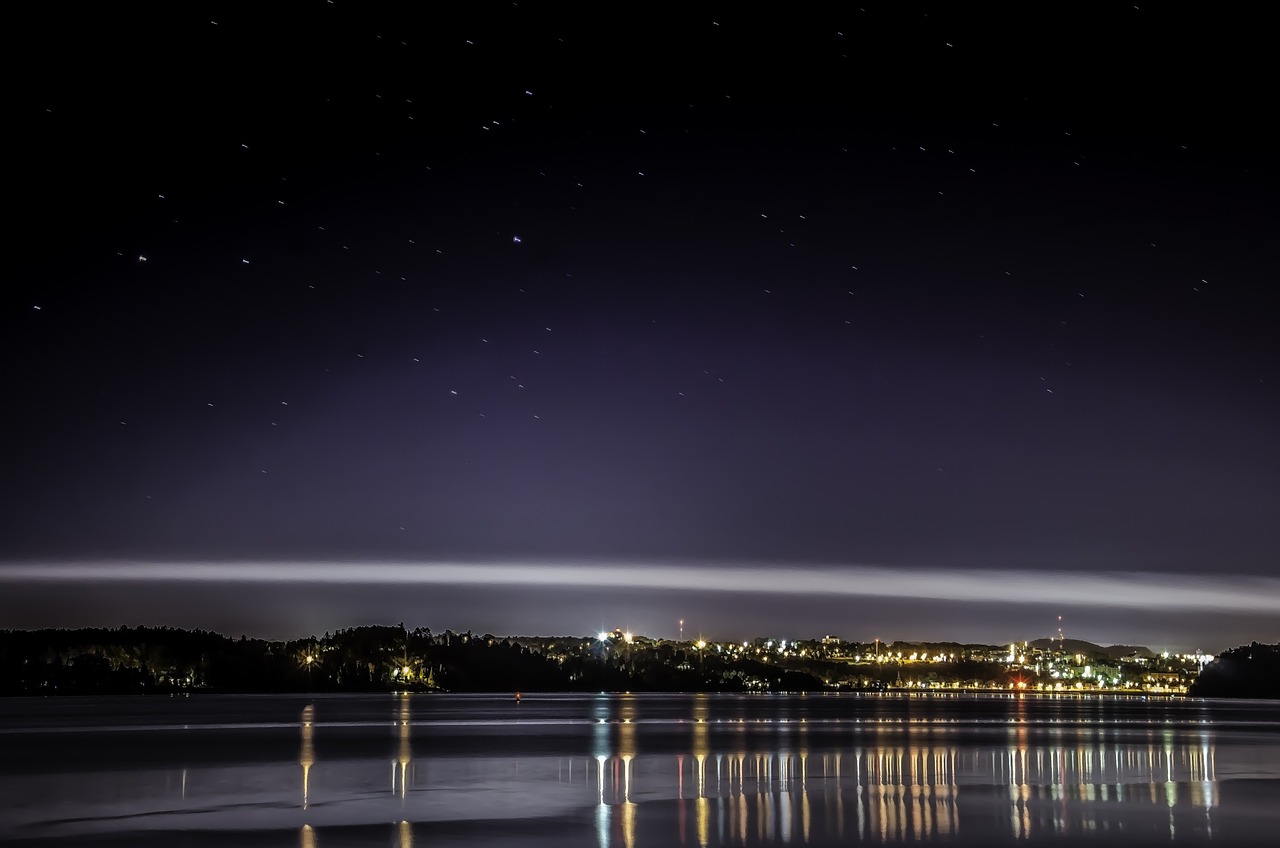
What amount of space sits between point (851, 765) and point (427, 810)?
659 inches

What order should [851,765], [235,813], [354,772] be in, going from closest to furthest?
[235,813]
[354,772]
[851,765]

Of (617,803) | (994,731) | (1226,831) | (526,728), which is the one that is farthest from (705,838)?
(526,728)

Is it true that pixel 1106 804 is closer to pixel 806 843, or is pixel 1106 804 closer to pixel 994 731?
pixel 806 843

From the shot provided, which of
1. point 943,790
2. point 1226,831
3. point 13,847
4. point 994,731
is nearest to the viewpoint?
point 13,847

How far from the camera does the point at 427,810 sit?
25.2 metres

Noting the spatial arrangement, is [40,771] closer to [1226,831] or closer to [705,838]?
[705,838]

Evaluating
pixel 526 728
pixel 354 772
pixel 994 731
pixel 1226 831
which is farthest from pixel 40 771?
pixel 994 731

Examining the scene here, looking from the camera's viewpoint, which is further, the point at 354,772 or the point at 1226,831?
the point at 354,772

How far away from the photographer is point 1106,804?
86.1 ft

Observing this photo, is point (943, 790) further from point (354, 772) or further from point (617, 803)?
point (354, 772)

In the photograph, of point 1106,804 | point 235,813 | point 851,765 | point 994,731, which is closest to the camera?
point 235,813

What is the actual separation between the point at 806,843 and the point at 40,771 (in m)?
25.9

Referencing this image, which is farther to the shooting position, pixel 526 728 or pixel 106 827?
pixel 526 728

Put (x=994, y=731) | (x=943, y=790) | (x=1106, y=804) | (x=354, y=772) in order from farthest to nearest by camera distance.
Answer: (x=994, y=731), (x=354, y=772), (x=943, y=790), (x=1106, y=804)
